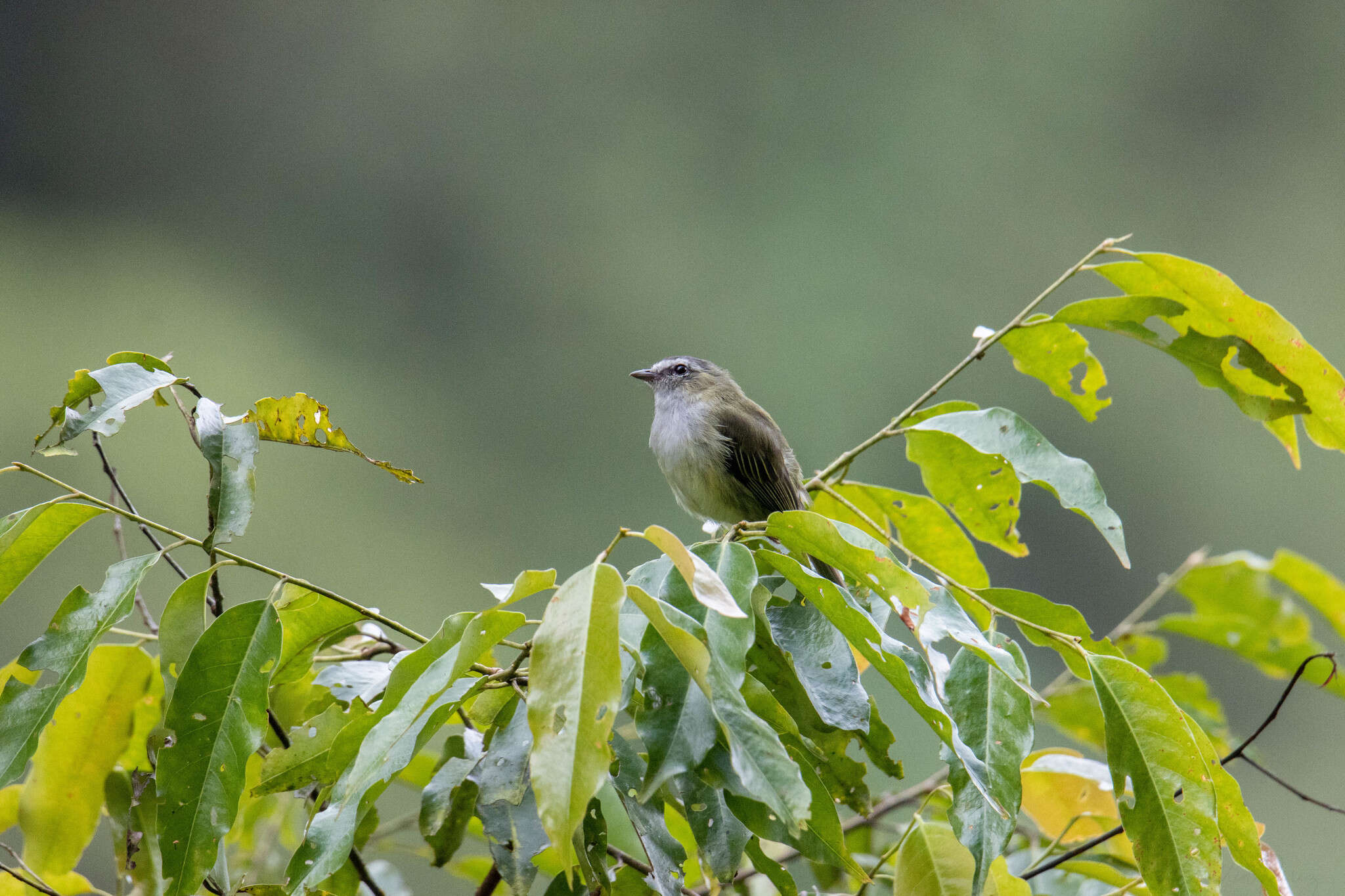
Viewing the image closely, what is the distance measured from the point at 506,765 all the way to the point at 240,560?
11.8 inches

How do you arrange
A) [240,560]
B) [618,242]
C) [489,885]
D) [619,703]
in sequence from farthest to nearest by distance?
[618,242] < [489,885] < [240,560] < [619,703]

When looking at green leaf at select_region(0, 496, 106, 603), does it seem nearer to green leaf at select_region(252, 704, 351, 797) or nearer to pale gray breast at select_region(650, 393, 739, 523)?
green leaf at select_region(252, 704, 351, 797)

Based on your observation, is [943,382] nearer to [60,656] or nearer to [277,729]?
[277,729]

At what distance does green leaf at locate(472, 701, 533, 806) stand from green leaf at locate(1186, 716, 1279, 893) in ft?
1.72

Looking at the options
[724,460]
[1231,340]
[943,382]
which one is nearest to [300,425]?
[943,382]

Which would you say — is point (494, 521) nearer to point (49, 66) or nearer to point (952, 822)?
point (49, 66)

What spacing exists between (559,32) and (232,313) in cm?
645

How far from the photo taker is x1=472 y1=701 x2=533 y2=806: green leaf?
845 millimetres

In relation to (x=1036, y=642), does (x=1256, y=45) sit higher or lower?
higher

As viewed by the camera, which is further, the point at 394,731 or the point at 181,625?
the point at 181,625

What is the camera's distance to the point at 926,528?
1.43 metres

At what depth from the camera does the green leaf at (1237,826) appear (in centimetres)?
81

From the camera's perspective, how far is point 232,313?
8.55 m

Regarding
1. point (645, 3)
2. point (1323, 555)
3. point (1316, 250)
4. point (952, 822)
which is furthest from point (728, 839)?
point (645, 3)
